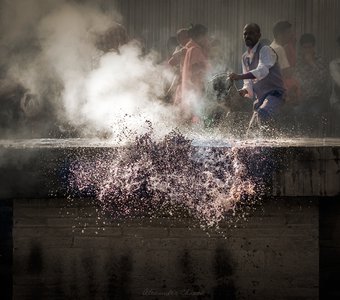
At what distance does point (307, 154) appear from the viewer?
5.46 metres

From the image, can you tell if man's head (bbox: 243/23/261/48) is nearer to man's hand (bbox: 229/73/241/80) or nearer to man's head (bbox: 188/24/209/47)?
man's hand (bbox: 229/73/241/80)

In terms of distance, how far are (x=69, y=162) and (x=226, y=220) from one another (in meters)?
1.65

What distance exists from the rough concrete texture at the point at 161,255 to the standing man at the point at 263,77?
2.22 m

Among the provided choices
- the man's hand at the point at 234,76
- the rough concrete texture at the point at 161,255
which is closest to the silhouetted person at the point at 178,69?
the man's hand at the point at 234,76

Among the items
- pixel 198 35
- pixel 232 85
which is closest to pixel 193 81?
pixel 232 85

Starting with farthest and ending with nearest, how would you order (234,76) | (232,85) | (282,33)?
(282,33)
(232,85)
(234,76)

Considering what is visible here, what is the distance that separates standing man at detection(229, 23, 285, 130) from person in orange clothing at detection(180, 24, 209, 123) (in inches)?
93.3

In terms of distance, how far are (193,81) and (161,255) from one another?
506 centimetres

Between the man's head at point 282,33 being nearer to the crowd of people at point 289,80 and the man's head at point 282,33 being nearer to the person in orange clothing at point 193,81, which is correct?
the crowd of people at point 289,80

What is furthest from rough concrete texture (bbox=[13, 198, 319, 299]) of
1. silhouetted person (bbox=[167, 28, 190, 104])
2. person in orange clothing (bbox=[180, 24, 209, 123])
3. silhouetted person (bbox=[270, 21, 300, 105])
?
silhouetted person (bbox=[270, 21, 300, 105])

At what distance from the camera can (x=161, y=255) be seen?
5527 mm

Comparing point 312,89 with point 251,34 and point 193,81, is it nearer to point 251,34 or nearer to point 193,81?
point 193,81

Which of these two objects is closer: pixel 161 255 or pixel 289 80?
pixel 161 255

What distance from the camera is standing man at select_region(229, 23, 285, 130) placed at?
7305 mm
